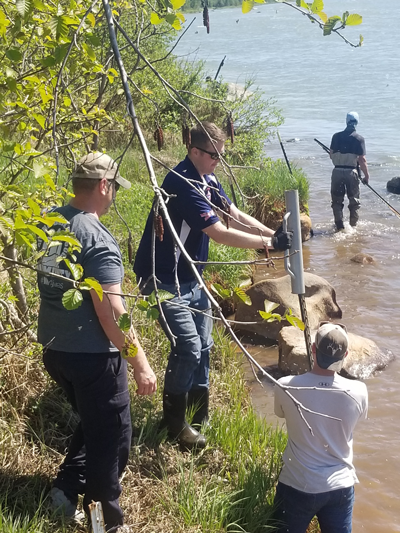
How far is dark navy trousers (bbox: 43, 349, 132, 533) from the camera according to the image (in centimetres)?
297

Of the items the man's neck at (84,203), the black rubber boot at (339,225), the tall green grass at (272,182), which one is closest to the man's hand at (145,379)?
the man's neck at (84,203)

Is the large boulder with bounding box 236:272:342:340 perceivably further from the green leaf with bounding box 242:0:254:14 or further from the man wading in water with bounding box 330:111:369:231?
the green leaf with bounding box 242:0:254:14

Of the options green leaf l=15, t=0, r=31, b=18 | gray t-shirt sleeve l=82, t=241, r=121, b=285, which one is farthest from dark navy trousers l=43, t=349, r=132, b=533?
green leaf l=15, t=0, r=31, b=18

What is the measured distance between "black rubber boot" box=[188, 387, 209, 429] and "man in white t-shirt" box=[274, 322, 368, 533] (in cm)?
107

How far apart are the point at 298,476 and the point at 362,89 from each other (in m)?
29.6

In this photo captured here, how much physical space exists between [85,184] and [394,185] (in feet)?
43.8

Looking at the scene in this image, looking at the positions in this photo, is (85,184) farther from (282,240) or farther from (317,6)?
(317,6)

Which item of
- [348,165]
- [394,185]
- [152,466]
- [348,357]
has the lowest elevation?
[394,185]

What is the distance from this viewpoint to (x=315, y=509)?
10.4 ft

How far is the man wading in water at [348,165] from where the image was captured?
1124 centimetres

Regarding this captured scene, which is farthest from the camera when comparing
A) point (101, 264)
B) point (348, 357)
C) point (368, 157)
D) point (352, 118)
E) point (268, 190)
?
point (368, 157)

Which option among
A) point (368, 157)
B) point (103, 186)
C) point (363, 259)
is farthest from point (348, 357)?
point (368, 157)

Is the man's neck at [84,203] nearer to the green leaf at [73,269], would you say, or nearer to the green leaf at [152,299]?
the green leaf at [73,269]

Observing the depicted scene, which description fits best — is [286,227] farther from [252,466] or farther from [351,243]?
[351,243]
